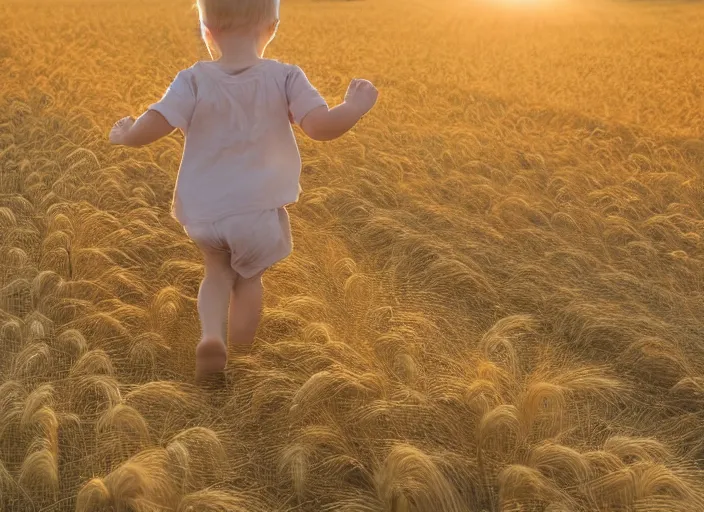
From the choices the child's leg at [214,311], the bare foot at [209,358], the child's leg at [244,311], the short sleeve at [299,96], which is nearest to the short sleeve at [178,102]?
the short sleeve at [299,96]

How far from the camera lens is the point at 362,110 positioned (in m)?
2.72

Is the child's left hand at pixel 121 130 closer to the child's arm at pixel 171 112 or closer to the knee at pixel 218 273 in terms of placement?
the child's arm at pixel 171 112

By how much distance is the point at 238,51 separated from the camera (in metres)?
2.79

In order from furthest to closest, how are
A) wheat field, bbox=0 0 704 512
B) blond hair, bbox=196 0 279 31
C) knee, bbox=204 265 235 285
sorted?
knee, bbox=204 265 235 285, blond hair, bbox=196 0 279 31, wheat field, bbox=0 0 704 512

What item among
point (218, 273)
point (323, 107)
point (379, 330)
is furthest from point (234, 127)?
point (379, 330)

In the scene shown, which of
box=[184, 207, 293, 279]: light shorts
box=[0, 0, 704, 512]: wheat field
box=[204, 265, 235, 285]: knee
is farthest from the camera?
box=[204, 265, 235, 285]: knee

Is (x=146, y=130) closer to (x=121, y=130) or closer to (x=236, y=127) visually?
(x=121, y=130)

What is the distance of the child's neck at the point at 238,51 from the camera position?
278 cm

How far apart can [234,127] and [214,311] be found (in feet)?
2.13

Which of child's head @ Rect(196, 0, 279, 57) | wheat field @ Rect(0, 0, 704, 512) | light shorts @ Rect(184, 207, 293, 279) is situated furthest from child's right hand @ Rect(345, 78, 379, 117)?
wheat field @ Rect(0, 0, 704, 512)

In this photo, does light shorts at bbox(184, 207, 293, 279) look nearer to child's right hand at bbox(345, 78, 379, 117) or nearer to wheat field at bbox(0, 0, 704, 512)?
wheat field at bbox(0, 0, 704, 512)

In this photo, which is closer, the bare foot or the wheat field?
the wheat field

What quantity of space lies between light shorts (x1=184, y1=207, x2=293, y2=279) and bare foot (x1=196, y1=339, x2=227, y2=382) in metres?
0.31

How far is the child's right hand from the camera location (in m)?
2.73
